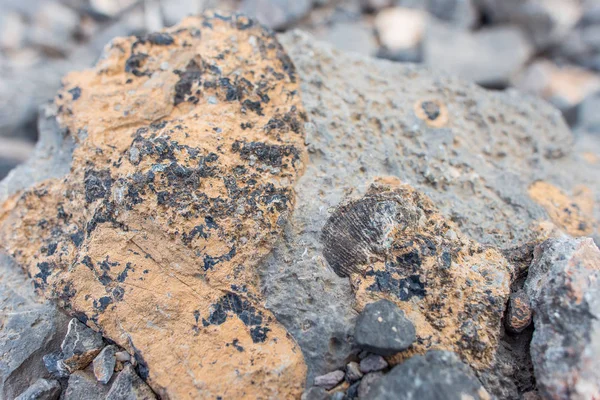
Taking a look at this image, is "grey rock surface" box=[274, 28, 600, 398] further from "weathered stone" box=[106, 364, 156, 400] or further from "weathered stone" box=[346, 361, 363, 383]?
"weathered stone" box=[106, 364, 156, 400]

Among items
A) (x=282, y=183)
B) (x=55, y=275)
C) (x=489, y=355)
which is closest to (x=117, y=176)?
(x=55, y=275)

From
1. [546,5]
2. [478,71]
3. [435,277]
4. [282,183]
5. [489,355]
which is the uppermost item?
[282,183]

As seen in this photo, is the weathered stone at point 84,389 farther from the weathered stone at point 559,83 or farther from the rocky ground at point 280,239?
the weathered stone at point 559,83

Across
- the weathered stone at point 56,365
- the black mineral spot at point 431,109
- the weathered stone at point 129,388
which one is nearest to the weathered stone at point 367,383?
the weathered stone at point 129,388

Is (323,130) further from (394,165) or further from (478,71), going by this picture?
(478,71)

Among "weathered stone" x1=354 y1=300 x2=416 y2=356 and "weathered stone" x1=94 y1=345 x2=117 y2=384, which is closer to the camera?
"weathered stone" x1=354 y1=300 x2=416 y2=356

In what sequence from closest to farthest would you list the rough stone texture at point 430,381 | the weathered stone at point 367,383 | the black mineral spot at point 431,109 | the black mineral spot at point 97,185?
the rough stone texture at point 430,381 → the weathered stone at point 367,383 → the black mineral spot at point 97,185 → the black mineral spot at point 431,109

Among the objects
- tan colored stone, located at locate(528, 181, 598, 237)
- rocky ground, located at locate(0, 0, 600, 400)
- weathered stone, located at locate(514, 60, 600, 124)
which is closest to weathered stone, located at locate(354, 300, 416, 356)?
rocky ground, located at locate(0, 0, 600, 400)
